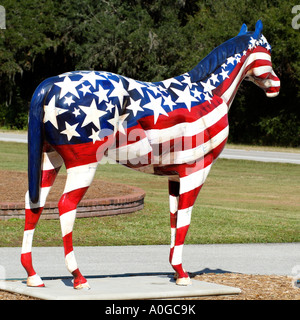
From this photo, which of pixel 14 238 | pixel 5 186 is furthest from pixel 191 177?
pixel 5 186

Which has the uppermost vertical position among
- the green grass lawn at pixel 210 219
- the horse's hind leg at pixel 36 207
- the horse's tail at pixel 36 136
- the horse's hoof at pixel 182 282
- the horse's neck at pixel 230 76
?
the horse's neck at pixel 230 76

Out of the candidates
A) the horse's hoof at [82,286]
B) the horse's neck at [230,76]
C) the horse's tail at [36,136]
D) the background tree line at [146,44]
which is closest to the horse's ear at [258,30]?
the horse's neck at [230,76]

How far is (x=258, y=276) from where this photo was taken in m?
7.93

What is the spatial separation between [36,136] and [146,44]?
36.0m

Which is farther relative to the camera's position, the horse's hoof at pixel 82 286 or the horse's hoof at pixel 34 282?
the horse's hoof at pixel 34 282

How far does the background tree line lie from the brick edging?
77.7ft

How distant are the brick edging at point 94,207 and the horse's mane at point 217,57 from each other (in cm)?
485

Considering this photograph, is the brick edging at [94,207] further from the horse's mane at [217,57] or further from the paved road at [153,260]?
the horse's mane at [217,57]

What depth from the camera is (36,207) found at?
628cm

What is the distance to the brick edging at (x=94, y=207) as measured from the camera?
11000 millimetres

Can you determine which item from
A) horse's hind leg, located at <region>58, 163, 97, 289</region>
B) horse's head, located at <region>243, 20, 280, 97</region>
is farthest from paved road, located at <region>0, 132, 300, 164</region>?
horse's hind leg, located at <region>58, 163, 97, 289</region>

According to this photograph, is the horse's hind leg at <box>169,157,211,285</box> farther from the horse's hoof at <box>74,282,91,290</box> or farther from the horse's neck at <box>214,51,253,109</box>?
the horse's hoof at <box>74,282,91,290</box>

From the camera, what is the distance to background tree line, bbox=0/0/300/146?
36.8 meters
